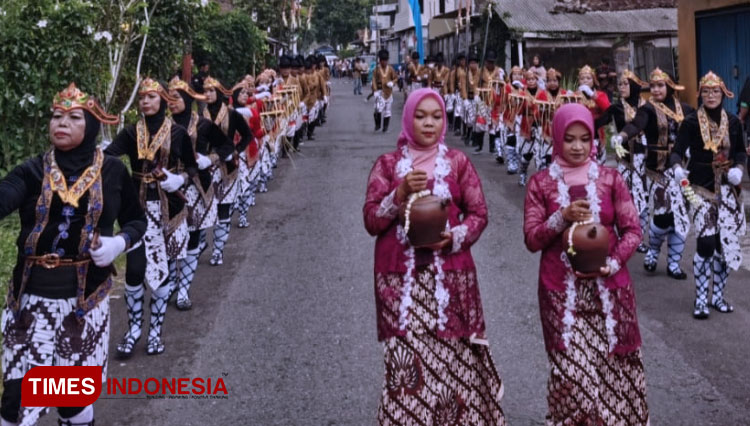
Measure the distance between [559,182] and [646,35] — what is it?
2530 centimetres

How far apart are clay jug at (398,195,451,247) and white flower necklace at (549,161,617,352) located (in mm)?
660

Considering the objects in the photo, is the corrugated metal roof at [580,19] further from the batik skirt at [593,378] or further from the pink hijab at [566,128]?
the batik skirt at [593,378]

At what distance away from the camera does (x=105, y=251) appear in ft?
15.7

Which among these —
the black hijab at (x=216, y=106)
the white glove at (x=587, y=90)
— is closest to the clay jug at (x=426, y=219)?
the black hijab at (x=216, y=106)

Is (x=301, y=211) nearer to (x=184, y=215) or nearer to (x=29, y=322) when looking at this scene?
(x=184, y=215)

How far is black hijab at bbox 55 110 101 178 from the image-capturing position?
488 cm

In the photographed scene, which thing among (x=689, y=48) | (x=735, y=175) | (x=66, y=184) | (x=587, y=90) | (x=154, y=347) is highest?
(x=689, y=48)

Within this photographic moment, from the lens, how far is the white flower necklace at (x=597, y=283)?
4824 mm

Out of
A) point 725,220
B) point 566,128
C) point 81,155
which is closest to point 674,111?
point 725,220

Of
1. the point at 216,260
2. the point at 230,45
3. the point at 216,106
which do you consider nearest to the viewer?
the point at 216,106

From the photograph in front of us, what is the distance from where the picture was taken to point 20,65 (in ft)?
39.7

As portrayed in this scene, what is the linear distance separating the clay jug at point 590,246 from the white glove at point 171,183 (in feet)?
11.5

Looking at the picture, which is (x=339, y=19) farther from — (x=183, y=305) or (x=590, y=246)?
(x=590, y=246)

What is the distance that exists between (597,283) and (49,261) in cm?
277
